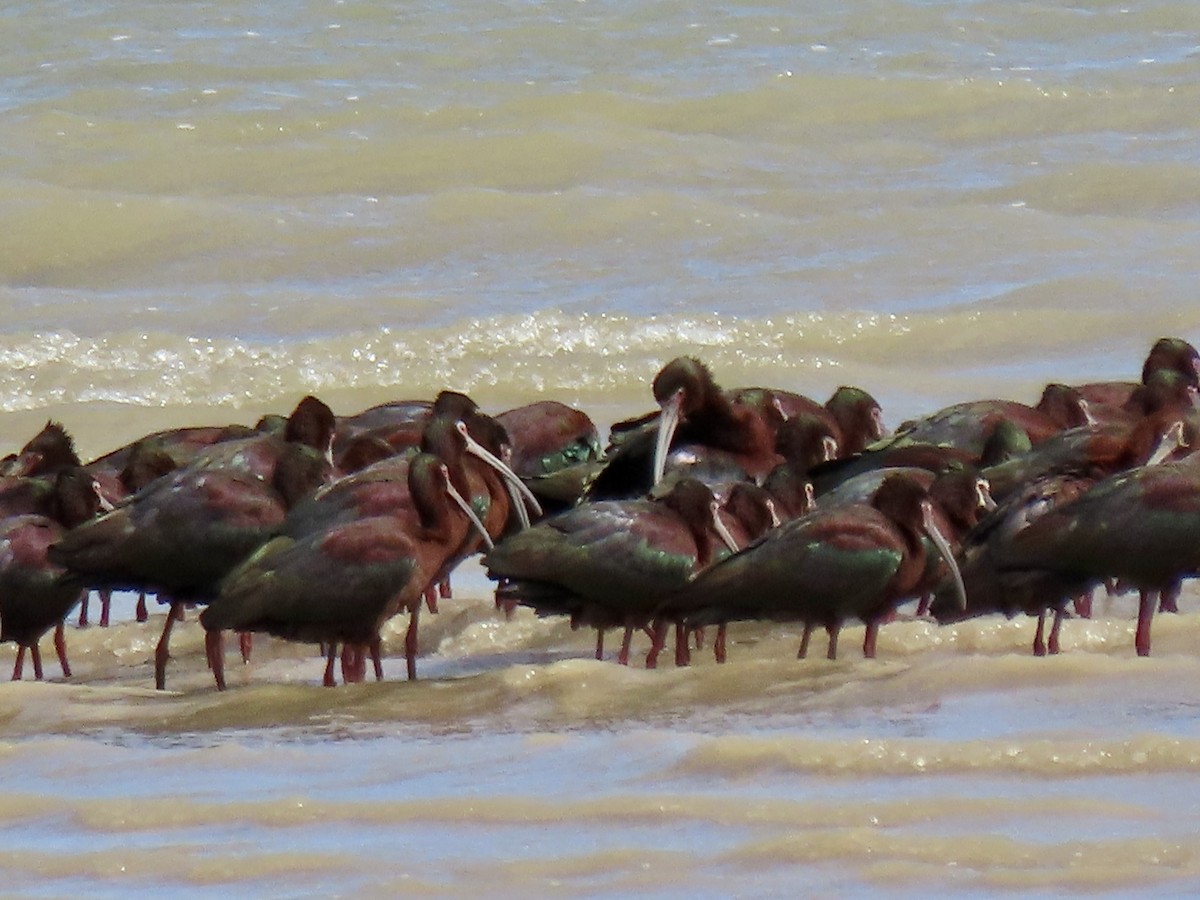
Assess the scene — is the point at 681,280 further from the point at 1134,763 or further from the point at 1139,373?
the point at 1134,763

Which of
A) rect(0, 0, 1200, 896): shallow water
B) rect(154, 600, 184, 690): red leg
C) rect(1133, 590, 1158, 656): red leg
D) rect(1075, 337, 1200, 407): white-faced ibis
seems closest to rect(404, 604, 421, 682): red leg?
rect(0, 0, 1200, 896): shallow water

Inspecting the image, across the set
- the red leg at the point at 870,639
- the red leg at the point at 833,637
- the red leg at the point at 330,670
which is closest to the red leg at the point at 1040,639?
the red leg at the point at 870,639

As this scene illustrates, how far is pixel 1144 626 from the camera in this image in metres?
8.29

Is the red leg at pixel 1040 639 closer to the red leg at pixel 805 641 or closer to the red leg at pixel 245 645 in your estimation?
the red leg at pixel 805 641

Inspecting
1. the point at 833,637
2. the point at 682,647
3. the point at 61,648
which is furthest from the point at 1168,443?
the point at 61,648

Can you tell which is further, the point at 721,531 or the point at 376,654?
the point at 721,531

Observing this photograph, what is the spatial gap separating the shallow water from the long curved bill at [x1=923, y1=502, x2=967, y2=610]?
0.73 ft

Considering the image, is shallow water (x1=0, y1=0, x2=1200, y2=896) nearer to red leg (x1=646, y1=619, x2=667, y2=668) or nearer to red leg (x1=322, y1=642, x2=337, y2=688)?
red leg (x1=322, y1=642, x2=337, y2=688)

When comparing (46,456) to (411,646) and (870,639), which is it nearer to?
(411,646)

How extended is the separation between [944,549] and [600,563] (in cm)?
112

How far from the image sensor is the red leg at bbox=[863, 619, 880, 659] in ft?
28.5

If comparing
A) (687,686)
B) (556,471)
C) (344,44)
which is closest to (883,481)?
(687,686)

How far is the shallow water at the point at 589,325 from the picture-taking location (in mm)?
6289

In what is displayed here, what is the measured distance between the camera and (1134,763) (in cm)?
655
